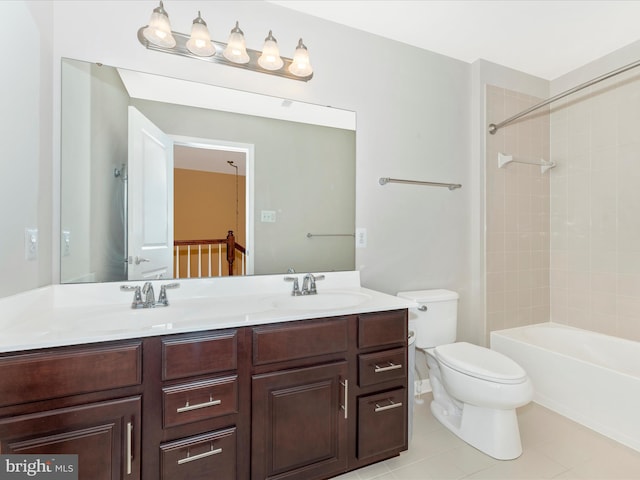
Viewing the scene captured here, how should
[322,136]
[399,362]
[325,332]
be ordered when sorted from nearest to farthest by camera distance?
[325,332] → [399,362] → [322,136]

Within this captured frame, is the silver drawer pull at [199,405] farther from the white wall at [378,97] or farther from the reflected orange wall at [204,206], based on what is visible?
the white wall at [378,97]

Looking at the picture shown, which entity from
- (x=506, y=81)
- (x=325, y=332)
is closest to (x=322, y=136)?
(x=325, y=332)

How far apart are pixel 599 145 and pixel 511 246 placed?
3.22 feet

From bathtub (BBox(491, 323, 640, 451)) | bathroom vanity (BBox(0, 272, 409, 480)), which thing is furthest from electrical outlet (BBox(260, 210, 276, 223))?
bathtub (BBox(491, 323, 640, 451))

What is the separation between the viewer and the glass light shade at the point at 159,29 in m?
1.43

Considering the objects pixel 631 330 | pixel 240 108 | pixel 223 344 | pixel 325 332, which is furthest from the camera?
pixel 631 330

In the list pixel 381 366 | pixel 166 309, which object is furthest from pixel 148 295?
pixel 381 366

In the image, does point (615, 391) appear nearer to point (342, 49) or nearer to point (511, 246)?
point (511, 246)

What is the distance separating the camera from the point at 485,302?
93.4 inches

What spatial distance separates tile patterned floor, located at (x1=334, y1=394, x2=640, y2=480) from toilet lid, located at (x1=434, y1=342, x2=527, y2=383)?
0.42 metres

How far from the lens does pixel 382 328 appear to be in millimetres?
Answer: 1470

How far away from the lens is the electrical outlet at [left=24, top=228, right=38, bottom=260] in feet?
3.97

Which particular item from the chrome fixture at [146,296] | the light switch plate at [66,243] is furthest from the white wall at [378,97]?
the chrome fixture at [146,296]

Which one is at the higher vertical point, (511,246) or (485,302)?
(511,246)
